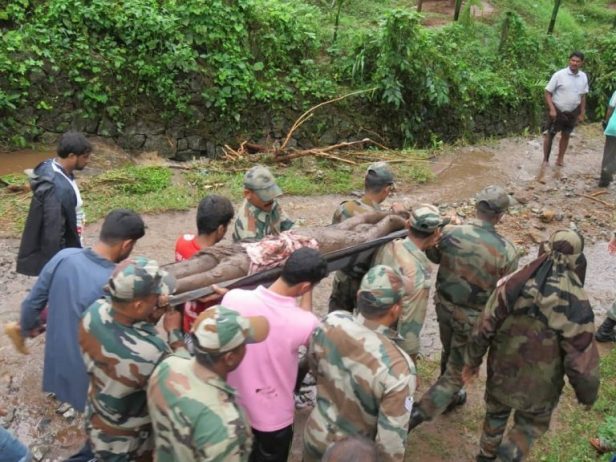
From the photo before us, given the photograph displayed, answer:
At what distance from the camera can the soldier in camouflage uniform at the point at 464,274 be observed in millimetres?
3979

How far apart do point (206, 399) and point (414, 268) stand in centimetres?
173

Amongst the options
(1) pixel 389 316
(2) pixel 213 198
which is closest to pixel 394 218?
(2) pixel 213 198

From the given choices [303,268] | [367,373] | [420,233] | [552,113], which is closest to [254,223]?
[420,233]

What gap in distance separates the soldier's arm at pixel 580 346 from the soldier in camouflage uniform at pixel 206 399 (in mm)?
1900

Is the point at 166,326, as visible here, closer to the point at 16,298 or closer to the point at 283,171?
the point at 16,298

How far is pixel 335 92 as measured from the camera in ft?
36.3

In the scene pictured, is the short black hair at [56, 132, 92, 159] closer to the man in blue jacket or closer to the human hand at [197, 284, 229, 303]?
the man in blue jacket

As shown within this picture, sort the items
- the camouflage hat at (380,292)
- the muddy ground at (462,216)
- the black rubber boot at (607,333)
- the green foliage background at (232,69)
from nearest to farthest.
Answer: the camouflage hat at (380,292)
the muddy ground at (462,216)
the black rubber boot at (607,333)
the green foliage background at (232,69)

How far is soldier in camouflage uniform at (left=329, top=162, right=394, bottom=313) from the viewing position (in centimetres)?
442

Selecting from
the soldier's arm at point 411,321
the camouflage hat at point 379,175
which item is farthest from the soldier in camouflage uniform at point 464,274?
the camouflage hat at point 379,175

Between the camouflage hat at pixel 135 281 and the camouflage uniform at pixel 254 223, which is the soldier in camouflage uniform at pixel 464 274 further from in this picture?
the camouflage hat at pixel 135 281

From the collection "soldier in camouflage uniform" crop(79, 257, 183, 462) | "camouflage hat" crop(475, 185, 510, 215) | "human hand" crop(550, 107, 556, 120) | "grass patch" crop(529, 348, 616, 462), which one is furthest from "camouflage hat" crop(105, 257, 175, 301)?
"human hand" crop(550, 107, 556, 120)

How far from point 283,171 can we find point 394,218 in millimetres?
4711

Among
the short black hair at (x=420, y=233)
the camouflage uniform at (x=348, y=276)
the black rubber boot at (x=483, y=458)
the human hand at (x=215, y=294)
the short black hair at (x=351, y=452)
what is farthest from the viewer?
the camouflage uniform at (x=348, y=276)
